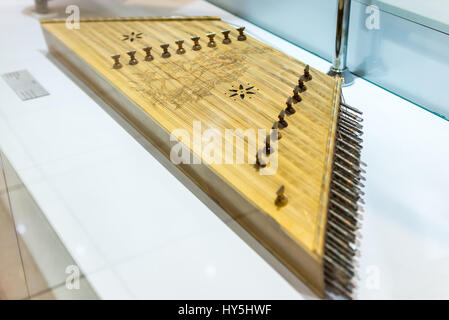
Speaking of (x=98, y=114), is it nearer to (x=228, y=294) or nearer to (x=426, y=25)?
(x=228, y=294)

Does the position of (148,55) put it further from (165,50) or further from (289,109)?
(289,109)

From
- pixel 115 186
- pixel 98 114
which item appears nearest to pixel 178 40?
pixel 98 114

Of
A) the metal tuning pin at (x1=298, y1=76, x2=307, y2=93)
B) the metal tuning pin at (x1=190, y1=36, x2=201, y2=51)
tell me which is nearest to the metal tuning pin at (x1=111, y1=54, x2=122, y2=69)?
the metal tuning pin at (x1=190, y1=36, x2=201, y2=51)

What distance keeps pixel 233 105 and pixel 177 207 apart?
1.02 feet

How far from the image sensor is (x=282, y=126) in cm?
134

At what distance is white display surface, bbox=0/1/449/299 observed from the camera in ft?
3.65

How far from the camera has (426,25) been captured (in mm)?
1520

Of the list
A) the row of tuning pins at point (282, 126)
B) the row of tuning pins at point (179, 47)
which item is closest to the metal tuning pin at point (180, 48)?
the row of tuning pins at point (179, 47)

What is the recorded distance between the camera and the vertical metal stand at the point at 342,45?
1.61m

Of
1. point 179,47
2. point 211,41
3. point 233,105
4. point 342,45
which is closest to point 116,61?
point 179,47

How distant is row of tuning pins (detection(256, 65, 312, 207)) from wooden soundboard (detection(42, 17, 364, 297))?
0.01 meters

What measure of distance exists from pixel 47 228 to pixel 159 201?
24 cm

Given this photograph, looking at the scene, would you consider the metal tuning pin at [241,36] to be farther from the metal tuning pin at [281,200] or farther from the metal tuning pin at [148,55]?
the metal tuning pin at [281,200]

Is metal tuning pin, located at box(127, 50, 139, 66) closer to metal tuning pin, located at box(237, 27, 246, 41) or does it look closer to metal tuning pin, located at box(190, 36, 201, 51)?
metal tuning pin, located at box(190, 36, 201, 51)
